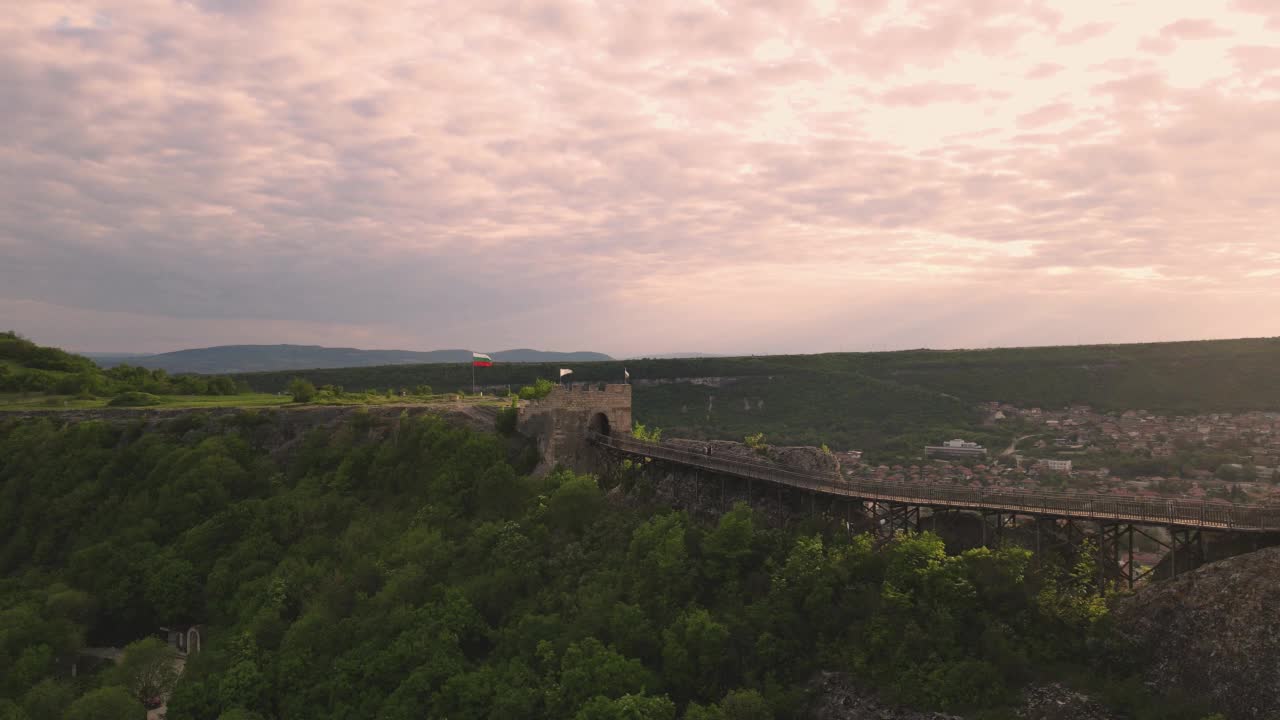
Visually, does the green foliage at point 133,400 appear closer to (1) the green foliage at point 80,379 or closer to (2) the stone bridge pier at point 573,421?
(1) the green foliage at point 80,379

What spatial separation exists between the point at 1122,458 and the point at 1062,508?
49.9m

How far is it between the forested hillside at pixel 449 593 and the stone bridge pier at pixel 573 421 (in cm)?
272

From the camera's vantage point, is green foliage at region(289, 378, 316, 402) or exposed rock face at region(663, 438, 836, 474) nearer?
exposed rock face at region(663, 438, 836, 474)

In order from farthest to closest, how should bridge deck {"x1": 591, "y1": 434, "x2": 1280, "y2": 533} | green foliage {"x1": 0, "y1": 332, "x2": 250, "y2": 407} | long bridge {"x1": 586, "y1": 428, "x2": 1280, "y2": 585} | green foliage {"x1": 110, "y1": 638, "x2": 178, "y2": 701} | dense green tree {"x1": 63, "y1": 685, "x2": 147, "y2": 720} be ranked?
1. green foliage {"x1": 0, "y1": 332, "x2": 250, "y2": 407}
2. green foliage {"x1": 110, "y1": 638, "x2": 178, "y2": 701}
3. dense green tree {"x1": 63, "y1": 685, "x2": 147, "y2": 720}
4. long bridge {"x1": 586, "y1": 428, "x2": 1280, "y2": 585}
5. bridge deck {"x1": 591, "y1": 434, "x2": 1280, "y2": 533}

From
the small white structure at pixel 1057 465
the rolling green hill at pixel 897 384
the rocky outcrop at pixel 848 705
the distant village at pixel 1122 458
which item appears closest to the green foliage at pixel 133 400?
the rolling green hill at pixel 897 384

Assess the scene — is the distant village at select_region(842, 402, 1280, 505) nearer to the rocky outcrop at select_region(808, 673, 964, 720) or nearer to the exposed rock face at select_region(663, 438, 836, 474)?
the exposed rock face at select_region(663, 438, 836, 474)

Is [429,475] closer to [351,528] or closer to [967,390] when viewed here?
[351,528]

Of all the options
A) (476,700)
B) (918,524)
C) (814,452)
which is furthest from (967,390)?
(476,700)

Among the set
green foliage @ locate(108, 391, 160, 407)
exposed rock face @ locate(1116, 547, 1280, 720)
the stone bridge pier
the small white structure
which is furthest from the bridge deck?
green foliage @ locate(108, 391, 160, 407)

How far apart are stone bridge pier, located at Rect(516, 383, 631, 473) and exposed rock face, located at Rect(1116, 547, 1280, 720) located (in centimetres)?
3046

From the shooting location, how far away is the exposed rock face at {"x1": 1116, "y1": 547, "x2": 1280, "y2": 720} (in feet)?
70.3

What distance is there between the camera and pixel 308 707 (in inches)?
1342

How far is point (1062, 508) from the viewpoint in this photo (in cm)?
2845

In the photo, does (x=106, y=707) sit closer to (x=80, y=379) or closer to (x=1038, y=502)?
(x=1038, y=502)
